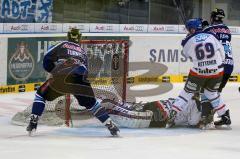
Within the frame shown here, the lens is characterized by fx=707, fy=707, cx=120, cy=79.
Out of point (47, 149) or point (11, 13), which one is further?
point (11, 13)

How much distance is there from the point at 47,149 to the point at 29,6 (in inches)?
323

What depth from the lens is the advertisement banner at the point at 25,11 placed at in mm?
14281

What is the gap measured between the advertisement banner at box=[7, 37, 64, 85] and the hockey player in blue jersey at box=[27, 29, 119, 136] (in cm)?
444

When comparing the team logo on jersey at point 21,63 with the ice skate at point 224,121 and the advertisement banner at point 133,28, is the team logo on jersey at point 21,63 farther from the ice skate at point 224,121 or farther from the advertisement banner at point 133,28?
the ice skate at point 224,121

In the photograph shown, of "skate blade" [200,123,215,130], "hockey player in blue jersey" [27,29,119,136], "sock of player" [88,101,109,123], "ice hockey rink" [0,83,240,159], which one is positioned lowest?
"ice hockey rink" [0,83,240,159]

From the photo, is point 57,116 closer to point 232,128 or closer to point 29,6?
point 232,128

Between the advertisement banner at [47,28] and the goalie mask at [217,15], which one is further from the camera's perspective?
the advertisement banner at [47,28]

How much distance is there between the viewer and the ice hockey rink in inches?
269

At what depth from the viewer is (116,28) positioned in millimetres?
14555

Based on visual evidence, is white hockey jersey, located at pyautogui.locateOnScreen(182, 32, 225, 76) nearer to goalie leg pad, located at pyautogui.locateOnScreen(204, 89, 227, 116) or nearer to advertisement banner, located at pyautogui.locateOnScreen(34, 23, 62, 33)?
goalie leg pad, located at pyautogui.locateOnScreen(204, 89, 227, 116)

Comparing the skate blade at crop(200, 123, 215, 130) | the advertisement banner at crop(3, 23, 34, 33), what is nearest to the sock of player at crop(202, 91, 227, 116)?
the skate blade at crop(200, 123, 215, 130)

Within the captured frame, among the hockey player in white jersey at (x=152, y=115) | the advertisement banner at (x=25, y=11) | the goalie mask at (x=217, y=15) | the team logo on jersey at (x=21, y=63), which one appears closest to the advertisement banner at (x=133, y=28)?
the advertisement banner at (x=25, y=11)

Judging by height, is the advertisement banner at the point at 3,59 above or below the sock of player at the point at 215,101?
above

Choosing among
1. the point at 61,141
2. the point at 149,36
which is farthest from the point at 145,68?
the point at 61,141
